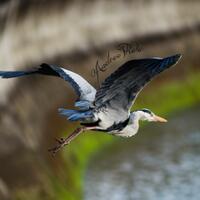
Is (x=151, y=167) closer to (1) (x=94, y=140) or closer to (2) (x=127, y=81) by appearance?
(1) (x=94, y=140)

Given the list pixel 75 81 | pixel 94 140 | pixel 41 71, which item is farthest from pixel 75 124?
pixel 75 81

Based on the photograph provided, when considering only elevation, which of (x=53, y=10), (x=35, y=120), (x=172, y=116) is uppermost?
(x=53, y=10)

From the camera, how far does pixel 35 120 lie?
2600cm

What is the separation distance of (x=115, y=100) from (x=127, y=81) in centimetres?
47

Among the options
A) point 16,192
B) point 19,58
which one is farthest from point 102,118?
point 19,58

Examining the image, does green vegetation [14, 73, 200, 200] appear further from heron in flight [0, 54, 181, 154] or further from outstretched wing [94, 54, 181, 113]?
outstretched wing [94, 54, 181, 113]

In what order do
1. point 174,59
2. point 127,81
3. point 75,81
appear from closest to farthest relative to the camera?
point 174,59, point 127,81, point 75,81

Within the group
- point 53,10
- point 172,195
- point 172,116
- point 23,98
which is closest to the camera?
point 172,195

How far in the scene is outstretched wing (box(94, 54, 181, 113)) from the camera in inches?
489

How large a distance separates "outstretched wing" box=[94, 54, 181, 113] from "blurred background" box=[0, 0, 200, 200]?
694 centimetres

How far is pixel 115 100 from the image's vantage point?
1303 cm

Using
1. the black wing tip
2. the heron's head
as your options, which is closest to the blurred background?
the heron's head

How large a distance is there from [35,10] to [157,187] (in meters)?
6.72

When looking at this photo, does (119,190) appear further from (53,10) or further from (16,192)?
(53,10)
